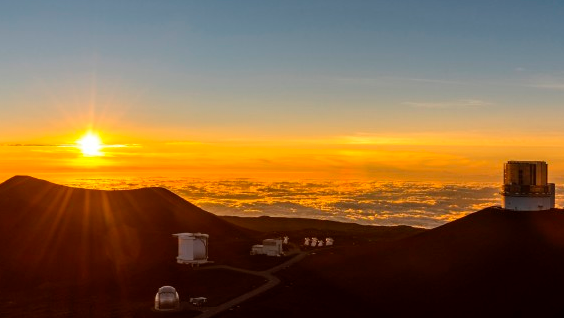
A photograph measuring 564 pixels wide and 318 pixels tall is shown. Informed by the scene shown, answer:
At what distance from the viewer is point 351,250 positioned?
276 ft

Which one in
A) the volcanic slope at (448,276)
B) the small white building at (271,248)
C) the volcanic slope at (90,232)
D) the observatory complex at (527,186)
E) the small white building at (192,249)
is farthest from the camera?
the small white building at (271,248)

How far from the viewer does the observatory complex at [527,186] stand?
7119 centimetres

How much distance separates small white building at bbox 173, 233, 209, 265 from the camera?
79188mm

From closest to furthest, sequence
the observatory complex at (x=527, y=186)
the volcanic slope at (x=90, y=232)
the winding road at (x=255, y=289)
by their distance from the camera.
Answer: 1. the winding road at (x=255, y=289)
2. the observatory complex at (x=527, y=186)
3. the volcanic slope at (x=90, y=232)

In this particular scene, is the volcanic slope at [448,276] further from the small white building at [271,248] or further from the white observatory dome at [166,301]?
the small white building at [271,248]

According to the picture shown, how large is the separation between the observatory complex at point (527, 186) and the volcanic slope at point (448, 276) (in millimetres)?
1164

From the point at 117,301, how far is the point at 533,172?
1980 inches

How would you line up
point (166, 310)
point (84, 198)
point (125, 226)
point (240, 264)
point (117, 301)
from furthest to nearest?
1. point (84, 198)
2. point (125, 226)
3. point (240, 264)
4. point (117, 301)
5. point (166, 310)

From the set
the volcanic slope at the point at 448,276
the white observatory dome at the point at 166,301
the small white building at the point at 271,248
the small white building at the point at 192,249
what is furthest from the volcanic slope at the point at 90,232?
the volcanic slope at the point at 448,276

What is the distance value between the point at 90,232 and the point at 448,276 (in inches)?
2184

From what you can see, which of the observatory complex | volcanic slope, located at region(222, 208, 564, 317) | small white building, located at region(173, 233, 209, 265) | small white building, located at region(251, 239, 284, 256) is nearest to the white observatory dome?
volcanic slope, located at region(222, 208, 564, 317)

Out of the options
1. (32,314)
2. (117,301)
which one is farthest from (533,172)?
(32,314)

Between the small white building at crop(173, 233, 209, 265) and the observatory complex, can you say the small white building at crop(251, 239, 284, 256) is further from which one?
the observatory complex

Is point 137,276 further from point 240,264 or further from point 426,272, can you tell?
point 426,272
